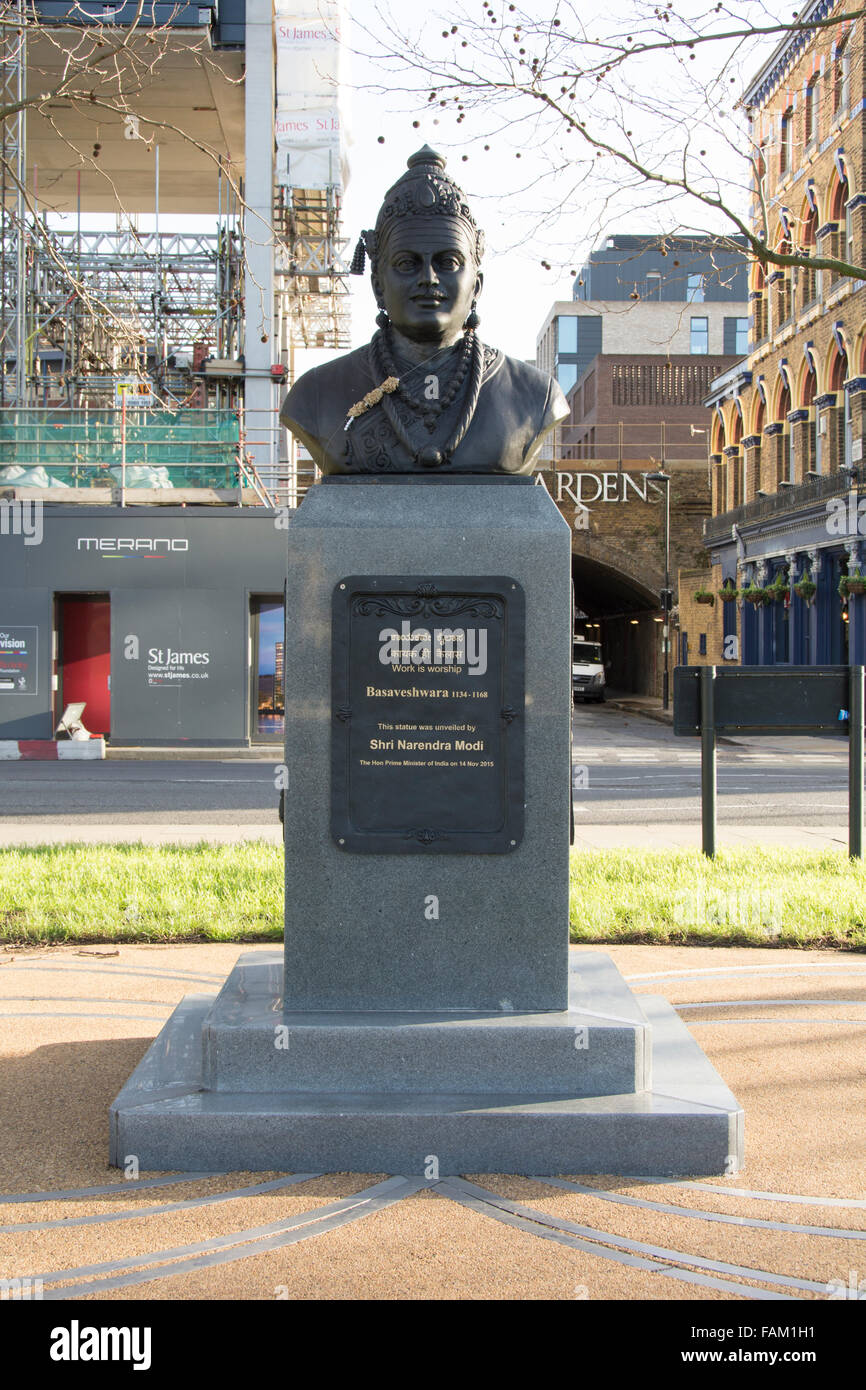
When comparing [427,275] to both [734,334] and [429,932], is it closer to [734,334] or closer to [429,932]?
[429,932]

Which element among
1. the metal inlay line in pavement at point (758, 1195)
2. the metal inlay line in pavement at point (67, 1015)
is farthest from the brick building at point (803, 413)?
the metal inlay line in pavement at point (758, 1195)

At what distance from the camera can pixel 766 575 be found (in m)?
37.3

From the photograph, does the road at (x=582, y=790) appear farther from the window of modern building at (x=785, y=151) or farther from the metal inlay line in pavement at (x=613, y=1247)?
the window of modern building at (x=785, y=151)

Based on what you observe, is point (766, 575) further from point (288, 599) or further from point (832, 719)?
point (288, 599)

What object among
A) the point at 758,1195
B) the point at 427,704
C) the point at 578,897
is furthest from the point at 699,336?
the point at 758,1195

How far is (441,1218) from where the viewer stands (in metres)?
3.55

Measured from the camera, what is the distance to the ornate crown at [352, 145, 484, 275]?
4.77 meters

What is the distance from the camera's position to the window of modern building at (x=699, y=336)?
7756cm

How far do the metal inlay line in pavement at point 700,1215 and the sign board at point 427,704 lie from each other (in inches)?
47.5

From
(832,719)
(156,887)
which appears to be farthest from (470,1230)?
(832,719)

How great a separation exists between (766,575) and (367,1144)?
35288mm

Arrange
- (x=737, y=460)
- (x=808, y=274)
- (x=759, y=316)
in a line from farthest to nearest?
(x=737, y=460) → (x=759, y=316) → (x=808, y=274)

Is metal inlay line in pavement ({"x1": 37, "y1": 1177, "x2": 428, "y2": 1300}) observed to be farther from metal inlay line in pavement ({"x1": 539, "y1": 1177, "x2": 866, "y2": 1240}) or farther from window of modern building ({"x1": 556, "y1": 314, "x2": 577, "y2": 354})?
window of modern building ({"x1": 556, "y1": 314, "x2": 577, "y2": 354})

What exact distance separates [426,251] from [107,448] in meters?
20.6
